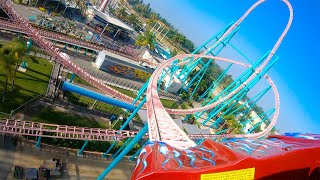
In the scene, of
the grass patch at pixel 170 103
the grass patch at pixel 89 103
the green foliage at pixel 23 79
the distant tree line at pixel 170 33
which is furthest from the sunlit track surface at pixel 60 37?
the distant tree line at pixel 170 33

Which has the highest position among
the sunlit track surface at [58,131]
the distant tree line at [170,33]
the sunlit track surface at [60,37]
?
the sunlit track surface at [58,131]

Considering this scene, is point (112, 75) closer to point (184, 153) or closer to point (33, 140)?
point (33, 140)

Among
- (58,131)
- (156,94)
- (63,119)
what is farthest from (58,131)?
(156,94)

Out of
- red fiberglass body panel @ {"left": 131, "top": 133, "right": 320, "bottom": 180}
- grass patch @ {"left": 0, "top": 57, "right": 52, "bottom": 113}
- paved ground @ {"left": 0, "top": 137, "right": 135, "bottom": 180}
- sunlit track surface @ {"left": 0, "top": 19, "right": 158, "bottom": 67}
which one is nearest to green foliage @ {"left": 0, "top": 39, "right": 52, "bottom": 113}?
grass patch @ {"left": 0, "top": 57, "right": 52, "bottom": 113}

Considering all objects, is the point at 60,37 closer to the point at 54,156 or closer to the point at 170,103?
the point at 170,103

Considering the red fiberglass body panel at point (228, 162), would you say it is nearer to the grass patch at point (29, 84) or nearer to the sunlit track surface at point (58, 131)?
the sunlit track surface at point (58, 131)
